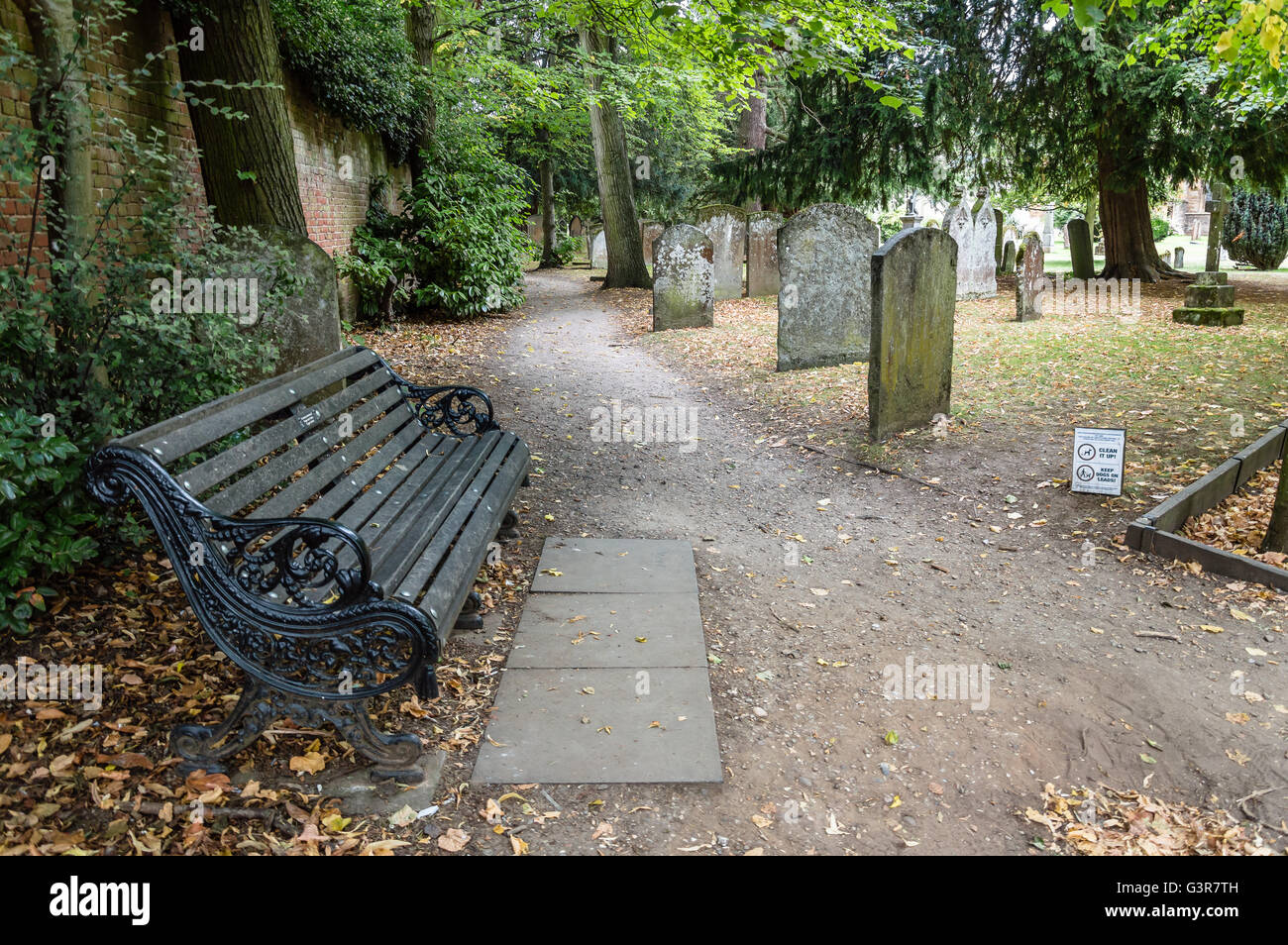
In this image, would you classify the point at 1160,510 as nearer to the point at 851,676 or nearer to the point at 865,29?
the point at 851,676

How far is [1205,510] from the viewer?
18.3ft

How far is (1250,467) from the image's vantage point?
6.13 metres

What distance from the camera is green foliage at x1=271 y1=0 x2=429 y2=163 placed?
1127cm

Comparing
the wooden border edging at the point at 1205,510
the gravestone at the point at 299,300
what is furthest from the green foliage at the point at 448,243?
the wooden border edging at the point at 1205,510

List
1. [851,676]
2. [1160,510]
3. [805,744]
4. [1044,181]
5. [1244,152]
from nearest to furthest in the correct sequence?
[805,744] < [851,676] < [1160,510] < [1244,152] < [1044,181]

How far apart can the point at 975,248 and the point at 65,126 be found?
14.8 meters

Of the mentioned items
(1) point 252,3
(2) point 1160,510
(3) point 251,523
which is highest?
(1) point 252,3

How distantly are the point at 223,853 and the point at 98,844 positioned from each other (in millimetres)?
392

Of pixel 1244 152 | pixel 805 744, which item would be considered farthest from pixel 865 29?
pixel 805 744

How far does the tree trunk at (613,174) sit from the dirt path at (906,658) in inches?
512

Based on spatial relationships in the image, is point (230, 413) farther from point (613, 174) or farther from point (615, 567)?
point (613, 174)

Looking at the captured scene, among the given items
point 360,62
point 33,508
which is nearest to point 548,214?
point 360,62

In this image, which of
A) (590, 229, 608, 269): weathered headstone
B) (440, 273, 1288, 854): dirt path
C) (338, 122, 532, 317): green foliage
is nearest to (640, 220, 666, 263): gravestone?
(590, 229, 608, 269): weathered headstone

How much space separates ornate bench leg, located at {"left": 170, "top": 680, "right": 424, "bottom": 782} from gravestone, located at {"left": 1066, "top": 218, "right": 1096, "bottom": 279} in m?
17.5
